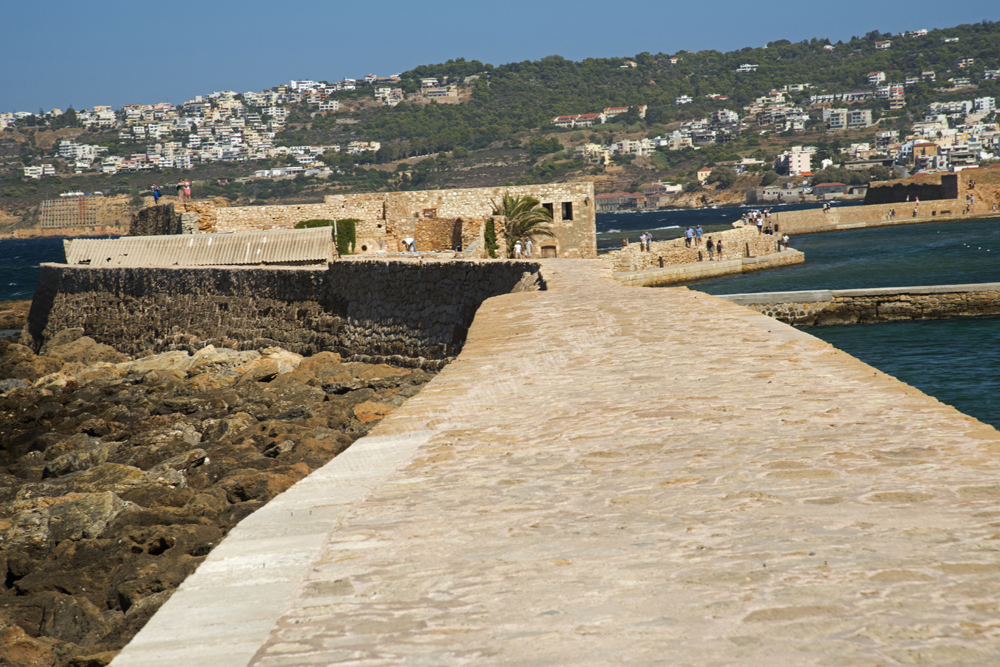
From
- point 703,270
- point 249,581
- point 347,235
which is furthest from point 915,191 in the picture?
point 249,581

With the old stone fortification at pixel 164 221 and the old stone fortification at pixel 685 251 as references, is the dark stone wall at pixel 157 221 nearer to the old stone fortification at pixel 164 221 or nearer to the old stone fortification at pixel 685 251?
the old stone fortification at pixel 164 221

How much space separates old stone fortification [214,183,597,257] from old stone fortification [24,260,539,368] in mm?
9624

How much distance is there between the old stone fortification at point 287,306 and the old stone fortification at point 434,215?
A: 962cm

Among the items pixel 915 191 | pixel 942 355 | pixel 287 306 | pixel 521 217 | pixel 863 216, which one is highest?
Answer: pixel 915 191

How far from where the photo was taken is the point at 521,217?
30547mm

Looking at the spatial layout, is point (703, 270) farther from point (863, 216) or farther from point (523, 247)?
point (863, 216)

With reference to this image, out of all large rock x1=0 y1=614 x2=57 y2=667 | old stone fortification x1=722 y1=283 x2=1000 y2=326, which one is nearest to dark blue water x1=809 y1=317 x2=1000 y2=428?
old stone fortification x1=722 y1=283 x2=1000 y2=326

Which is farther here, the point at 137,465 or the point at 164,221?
the point at 164,221

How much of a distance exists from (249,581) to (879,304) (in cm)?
2248

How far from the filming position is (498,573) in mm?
3246

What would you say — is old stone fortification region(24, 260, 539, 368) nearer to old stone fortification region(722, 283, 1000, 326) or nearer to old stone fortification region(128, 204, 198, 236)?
old stone fortification region(128, 204, 198, 236)

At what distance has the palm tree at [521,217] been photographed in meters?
30.5

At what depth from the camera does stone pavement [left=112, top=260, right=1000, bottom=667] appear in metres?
2.72

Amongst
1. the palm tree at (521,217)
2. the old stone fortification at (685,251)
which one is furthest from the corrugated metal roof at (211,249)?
the old stone fortification at (685,251)
